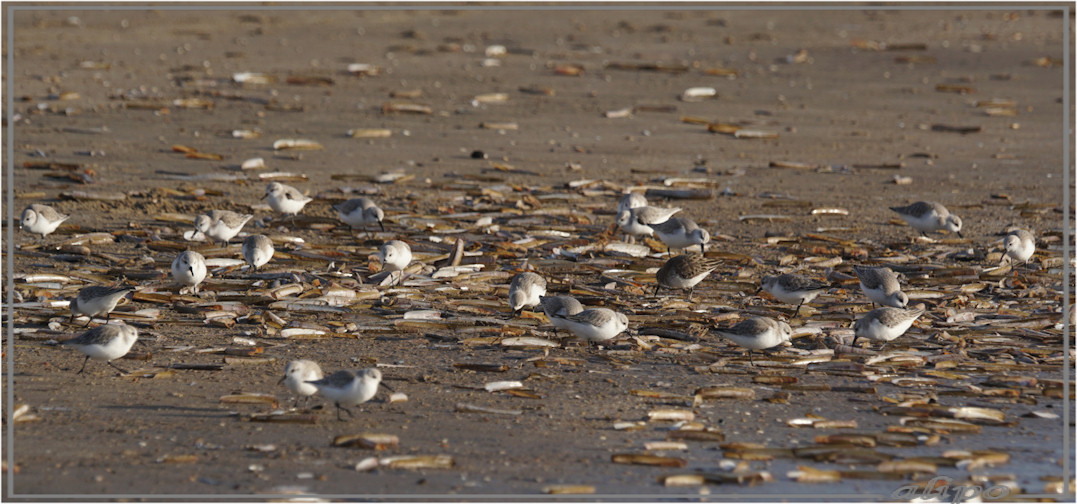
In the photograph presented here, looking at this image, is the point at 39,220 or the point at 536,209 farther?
Result: the point at 536,209

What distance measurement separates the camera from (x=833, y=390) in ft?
27.5

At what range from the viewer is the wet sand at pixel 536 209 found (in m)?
7.17

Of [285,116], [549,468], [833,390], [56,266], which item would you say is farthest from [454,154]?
[549,468]

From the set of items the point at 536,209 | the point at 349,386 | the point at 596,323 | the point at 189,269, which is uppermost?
the point at 536,209

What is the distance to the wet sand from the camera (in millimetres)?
7172

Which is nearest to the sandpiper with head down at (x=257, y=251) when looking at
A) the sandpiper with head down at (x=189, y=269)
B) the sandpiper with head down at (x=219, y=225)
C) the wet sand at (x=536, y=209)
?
the wet sand at (x=536, y=209)

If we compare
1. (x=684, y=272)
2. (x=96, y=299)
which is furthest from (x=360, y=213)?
(x=684, y=272)

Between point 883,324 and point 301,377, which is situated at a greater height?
point 883,324

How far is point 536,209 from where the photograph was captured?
44.1ft

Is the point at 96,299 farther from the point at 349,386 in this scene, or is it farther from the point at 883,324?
the point at 883,324

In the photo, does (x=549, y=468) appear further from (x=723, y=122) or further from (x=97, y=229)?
(x=723, y=122)

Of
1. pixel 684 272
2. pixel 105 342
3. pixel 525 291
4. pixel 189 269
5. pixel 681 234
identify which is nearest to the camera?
pixel 105 342

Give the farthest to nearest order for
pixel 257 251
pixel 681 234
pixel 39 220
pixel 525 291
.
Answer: pixel 681 234, pixel 39 220, pixel 257 251, pixel 525 291

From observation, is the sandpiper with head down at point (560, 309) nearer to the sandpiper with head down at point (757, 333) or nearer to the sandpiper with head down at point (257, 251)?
the sandpiper with head down at point (757, 333)
